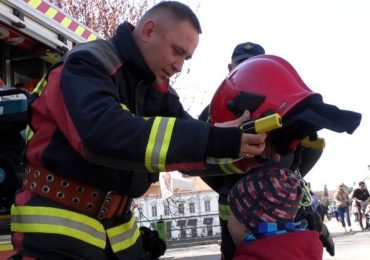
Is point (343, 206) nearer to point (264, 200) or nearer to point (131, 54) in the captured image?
point (264, 200)

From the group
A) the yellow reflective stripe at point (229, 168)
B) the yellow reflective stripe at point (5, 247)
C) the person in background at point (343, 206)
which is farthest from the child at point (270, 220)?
the person in background at point (343, 206)

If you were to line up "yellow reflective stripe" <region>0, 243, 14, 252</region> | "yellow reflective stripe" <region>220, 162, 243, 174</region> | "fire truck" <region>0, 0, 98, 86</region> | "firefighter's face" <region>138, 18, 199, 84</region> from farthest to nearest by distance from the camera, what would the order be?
"fire truck" <region>0, 0, 98, 86</region> → "yellow reflective stripe" <region>0, 243, 14, 252</region> → "yellow reflective stripe" <region>220, 162, 243, 174</region> → "firefighter's face" <region>138, 18, 199, 84</region>

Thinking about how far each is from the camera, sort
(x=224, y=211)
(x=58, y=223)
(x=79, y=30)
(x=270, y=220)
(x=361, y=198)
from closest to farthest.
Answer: (x=58, y=223) < (x=270, y=220) < (x=224, y=211) < (x=79, y=30) < (x=361, y=198)

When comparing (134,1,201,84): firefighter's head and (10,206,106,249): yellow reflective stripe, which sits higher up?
(134,1,201,84): firefighter's head

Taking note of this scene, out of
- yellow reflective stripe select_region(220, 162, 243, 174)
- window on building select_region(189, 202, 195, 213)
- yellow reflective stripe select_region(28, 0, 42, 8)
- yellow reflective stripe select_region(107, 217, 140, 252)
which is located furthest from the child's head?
window on building select_region(189, 202, 195, 213)

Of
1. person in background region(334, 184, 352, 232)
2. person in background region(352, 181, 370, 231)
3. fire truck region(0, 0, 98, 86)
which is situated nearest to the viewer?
fire truck region(0, 0, 98, 86)

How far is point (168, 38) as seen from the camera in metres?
2.02

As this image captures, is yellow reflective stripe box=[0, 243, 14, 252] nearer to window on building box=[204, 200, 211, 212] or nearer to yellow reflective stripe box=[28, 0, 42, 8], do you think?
yellow reflective stripe box=[28, 0, 42, 8]

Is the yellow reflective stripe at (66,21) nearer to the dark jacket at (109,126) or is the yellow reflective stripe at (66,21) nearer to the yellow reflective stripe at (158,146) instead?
the dark jacket at (109,126)

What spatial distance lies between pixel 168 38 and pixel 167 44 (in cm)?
2

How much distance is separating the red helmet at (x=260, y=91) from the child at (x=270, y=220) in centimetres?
36

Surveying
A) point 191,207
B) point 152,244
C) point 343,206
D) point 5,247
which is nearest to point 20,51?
point 5,247

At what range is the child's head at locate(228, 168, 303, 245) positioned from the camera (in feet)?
7.76

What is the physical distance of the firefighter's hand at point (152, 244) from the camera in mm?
2387
